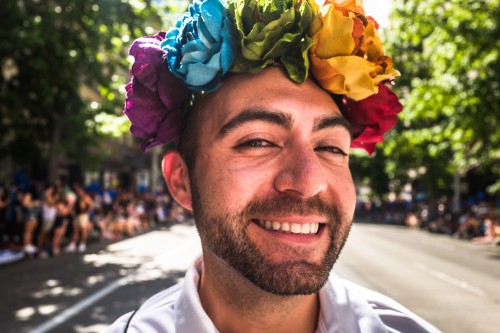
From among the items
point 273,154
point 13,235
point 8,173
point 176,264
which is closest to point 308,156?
point 273,154

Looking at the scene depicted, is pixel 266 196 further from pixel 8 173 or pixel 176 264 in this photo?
pixel 8 173

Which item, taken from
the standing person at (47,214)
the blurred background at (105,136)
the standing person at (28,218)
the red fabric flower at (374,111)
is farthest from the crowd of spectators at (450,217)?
the red fabric flower at (374,111)

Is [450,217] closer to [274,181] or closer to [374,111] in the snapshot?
[374,111]

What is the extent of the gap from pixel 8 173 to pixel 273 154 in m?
21.7

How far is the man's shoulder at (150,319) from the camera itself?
173 centimetres

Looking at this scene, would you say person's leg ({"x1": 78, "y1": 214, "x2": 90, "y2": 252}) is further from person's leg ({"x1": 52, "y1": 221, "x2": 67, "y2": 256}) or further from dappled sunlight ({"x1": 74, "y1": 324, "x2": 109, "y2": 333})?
dappled sunlight ({"x1": 74, "y1": 324, "x2": 109, "y2": 333})

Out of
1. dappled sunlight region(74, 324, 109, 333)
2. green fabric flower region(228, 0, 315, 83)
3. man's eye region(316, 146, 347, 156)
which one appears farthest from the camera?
dappled sunlight region(74, 324, 109, 333)

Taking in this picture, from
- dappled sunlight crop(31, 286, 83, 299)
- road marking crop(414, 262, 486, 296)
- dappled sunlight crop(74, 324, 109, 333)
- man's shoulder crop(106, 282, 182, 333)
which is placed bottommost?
road marking crop(414, 262, 486, 296)

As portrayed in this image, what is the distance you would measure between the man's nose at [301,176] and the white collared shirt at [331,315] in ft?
→ 1.33

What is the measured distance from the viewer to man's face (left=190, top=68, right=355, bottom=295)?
5.51 ft

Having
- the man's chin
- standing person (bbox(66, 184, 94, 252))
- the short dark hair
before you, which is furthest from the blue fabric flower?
standing person (bbox(66, 184, 94, 252))

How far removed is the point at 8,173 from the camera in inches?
830

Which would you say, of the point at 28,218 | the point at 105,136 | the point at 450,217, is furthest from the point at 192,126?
the point at 450,217

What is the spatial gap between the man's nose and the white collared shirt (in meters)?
0.41
